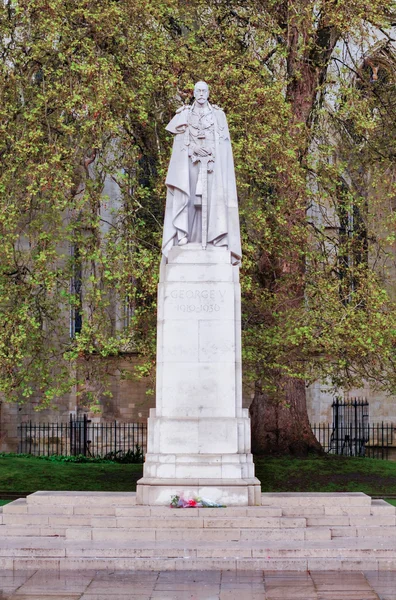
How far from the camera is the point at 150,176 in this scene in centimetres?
2009

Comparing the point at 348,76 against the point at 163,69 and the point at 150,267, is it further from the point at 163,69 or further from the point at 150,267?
the point at 150,267

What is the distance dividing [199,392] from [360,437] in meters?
18.3

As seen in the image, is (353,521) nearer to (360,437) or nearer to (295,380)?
(295,380)

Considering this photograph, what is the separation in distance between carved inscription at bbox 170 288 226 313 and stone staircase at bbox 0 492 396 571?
271 centimetres

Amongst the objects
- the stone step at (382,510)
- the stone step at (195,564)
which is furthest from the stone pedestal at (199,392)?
the stone step at (195,564)

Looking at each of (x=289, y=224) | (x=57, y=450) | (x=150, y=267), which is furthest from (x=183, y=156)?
(x=57, y=450)

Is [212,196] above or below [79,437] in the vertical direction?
above

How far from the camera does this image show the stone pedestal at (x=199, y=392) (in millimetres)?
13742

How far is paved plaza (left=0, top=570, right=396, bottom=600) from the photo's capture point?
9.63 metres

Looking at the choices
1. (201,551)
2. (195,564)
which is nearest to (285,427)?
(201,551)

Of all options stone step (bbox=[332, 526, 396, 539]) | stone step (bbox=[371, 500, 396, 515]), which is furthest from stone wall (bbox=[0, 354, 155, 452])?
stone step (bbox=[332, 526, 396, 539])

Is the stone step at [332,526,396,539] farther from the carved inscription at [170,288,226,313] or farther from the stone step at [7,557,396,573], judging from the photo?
the carved inscription at [170,288,226,313]

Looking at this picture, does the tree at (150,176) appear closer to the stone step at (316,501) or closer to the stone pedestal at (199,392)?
the stone pedestal at (199,392)

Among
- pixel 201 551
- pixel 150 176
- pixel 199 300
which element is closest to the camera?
pixel 201 551
